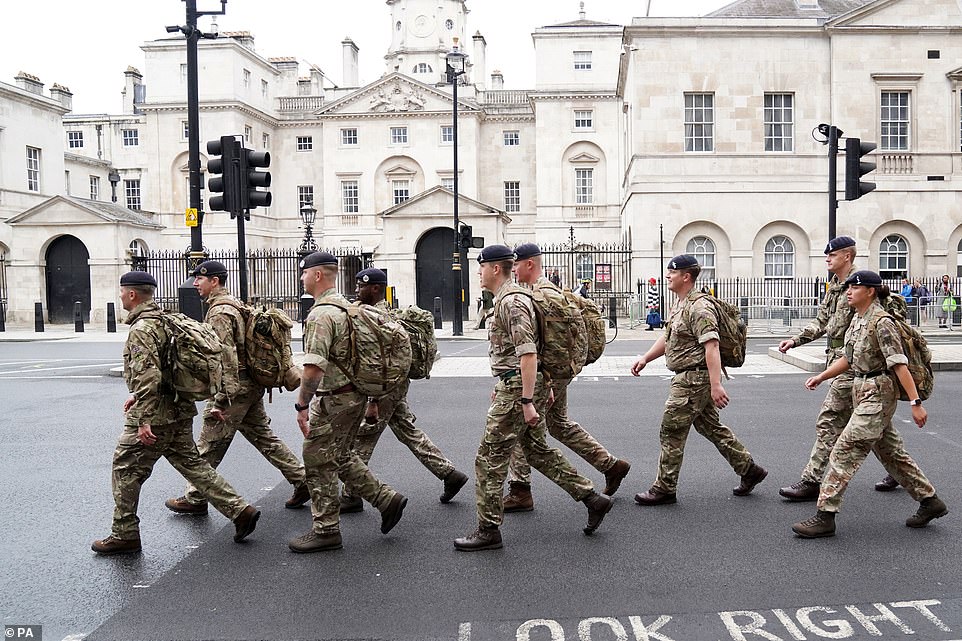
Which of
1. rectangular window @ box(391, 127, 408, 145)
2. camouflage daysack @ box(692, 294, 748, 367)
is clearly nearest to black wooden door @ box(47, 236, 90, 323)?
rectangular window @ box(391, 127, 408, 145)

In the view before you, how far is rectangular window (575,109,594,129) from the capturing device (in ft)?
170

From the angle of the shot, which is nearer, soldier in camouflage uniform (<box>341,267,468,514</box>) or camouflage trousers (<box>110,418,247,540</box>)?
camouflage trousers (<box>110,418,247,540</box>)

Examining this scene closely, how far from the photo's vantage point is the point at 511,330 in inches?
214

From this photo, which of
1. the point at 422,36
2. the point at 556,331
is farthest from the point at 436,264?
Answer: the point at 422,36

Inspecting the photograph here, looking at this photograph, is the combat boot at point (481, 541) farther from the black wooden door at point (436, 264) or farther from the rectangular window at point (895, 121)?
the rectangular window at point (895, 121)

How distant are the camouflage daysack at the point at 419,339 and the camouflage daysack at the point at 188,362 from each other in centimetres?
160

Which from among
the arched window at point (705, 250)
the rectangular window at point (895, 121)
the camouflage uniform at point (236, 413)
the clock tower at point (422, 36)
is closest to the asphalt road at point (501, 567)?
the camouflage uniform at point (236, 413)

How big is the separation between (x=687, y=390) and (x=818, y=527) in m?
1.37

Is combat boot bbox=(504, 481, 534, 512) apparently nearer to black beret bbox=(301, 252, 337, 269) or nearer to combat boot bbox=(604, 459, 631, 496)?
combat boot bbox=(604, 459, 631, 496)

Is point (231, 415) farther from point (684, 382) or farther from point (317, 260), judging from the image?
point (684, 382)

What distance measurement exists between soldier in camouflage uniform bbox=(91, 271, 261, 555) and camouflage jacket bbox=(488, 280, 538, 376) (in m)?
1.98

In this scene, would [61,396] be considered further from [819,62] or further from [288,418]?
[819,62]

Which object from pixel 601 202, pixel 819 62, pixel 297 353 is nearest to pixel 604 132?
pixel 601 202

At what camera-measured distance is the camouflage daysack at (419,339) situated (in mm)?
6609
